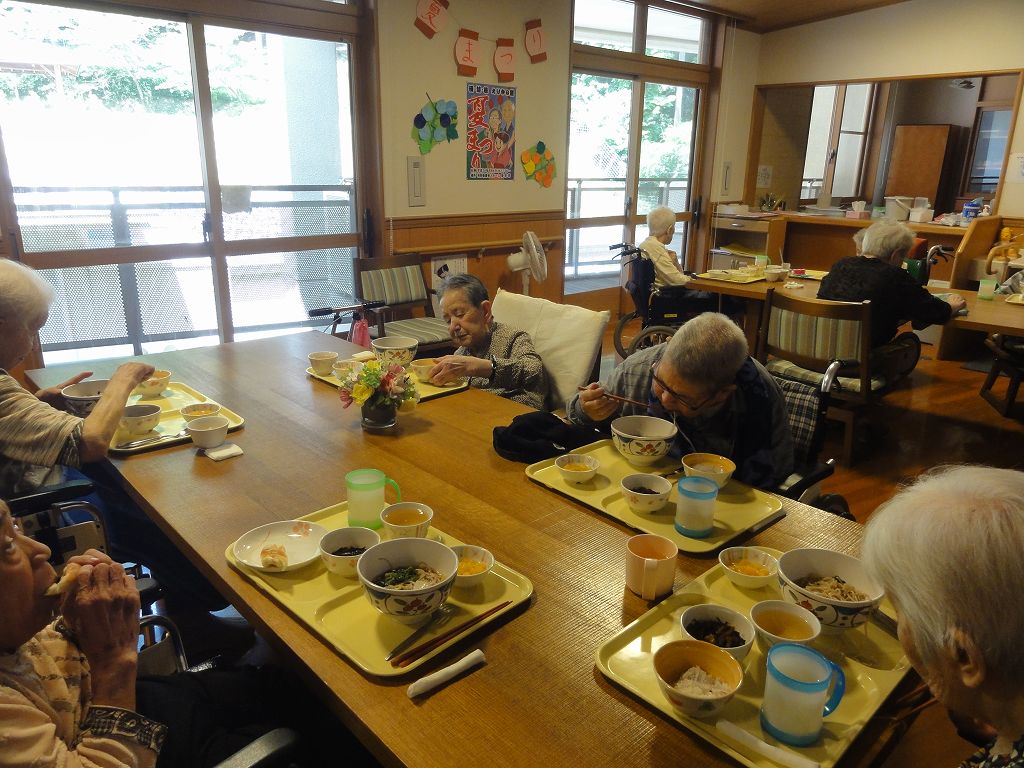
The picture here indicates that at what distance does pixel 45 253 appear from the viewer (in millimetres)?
3420

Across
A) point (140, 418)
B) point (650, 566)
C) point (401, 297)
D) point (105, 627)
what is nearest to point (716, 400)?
point (650, 566)

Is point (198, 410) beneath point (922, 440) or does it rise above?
above

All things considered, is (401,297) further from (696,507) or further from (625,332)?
(696,507)

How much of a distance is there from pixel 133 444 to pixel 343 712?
115 cm

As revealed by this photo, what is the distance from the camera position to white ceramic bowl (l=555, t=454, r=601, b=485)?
1.51 m

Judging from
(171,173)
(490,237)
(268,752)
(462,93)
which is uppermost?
(462,93)

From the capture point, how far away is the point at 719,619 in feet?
3.39

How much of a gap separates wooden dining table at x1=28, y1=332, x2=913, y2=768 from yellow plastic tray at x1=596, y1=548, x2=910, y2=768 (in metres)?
0.02

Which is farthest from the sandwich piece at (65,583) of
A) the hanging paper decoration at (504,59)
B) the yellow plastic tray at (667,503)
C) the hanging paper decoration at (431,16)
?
the hanging paper decoration at (504,59)

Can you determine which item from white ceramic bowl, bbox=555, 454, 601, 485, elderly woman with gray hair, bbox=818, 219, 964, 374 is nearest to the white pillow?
white ceramic bowl, bbox=555, 454, 601, 485

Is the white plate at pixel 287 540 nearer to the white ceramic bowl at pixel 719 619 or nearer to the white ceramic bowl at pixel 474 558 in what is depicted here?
the white ceramic bowl at pixel 474 558

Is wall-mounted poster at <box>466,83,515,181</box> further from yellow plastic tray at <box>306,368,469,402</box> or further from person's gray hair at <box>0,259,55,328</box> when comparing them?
person's gray hair at <box>0,259,55,328</box>

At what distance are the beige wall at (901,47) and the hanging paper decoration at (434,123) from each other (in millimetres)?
3104

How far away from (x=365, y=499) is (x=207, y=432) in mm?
603
